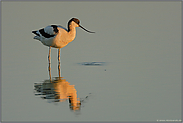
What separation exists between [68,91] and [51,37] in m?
4.25

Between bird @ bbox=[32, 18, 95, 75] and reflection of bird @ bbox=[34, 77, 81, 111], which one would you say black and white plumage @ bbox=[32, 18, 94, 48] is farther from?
reflection of bird @ bbox=[34, 77, 81, 111]

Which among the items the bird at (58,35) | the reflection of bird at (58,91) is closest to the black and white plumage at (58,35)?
the bird at (58,35)

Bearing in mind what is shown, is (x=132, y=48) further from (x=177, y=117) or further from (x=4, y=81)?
(x=177, y=117)

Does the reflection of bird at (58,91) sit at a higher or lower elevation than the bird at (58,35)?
lower

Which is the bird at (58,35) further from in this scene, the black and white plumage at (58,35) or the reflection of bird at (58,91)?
the reflection of bird at (58,91)

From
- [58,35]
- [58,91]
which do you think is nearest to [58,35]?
[58,35]

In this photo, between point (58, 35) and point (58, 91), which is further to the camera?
point (58, 35)

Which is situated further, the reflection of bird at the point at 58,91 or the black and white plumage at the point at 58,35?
the black and white plumage at the point at 58,35

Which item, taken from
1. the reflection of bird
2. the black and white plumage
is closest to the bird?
the black and white plumage

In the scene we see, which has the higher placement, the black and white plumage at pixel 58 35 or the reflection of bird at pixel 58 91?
the black and white plumage at pixel 58 35

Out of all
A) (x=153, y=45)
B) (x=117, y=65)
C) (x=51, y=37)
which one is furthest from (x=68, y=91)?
(x=153, y=45)

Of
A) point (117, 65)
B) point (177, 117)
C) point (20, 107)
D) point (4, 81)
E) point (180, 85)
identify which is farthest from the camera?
point (117, 65)

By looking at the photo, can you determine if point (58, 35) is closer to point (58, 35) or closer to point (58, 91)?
point (58, 35)

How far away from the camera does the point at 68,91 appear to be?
25.3 ft
